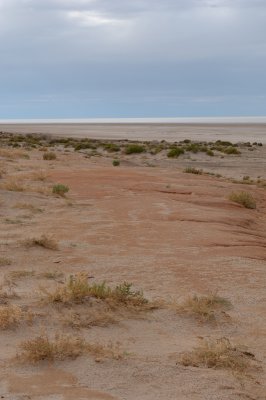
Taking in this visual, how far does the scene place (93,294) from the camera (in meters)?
7.04

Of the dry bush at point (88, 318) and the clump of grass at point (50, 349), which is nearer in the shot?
the clump of grass at point (50, 349)

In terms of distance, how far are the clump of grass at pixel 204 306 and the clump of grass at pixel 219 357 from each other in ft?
3.46

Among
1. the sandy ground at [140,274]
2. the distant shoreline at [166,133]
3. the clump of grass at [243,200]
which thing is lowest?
the sandy ground at [140,274]

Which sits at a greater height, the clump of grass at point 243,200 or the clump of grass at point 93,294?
the clump of grass at point 243,200

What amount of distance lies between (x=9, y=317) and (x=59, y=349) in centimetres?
93

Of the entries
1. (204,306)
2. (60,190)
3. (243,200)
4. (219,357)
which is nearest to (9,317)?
(219,357)

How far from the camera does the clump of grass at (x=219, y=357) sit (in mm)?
5301

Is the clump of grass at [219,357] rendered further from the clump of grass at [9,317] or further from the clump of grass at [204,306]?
the clump of grass at [9,317]

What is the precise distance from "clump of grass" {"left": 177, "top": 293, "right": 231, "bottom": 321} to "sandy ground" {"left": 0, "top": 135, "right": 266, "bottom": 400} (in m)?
0.11

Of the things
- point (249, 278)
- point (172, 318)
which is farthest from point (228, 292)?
point (172, 318)

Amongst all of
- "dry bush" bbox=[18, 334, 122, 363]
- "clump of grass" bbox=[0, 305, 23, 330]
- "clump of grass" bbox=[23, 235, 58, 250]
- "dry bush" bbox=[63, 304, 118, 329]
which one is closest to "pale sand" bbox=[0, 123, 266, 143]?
"clump of grass" bbox=[23, 235, 58, 250]

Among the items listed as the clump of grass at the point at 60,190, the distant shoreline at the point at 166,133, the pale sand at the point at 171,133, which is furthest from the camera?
the pale sand at the point at 171,133

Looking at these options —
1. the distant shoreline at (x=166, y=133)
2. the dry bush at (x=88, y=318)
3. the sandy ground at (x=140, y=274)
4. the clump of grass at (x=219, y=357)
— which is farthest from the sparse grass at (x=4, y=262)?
the distant shoreline at (x=166, y=133)

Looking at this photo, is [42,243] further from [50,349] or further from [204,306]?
[50,349]
